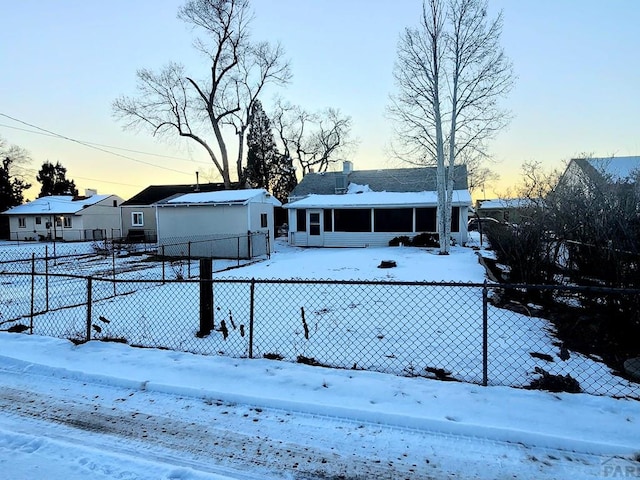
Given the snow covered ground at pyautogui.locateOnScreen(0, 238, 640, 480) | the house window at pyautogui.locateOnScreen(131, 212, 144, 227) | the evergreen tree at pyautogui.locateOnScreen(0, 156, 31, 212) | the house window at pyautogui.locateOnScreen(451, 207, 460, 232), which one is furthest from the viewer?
the evergreen tree at pyautogui.locateOnScreen(0, 156, 31, 212)

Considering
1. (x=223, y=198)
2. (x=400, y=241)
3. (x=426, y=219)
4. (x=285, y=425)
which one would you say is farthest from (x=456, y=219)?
(x=285, y=425)

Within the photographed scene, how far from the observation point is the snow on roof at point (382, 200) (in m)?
20.5

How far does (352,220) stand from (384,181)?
557cm

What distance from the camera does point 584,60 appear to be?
11508mm

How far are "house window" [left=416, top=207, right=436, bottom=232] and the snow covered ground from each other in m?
17.9

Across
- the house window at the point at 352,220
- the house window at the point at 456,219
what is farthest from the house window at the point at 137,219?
the house window at the point at 456,219

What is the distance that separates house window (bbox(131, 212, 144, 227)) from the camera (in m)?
32.9

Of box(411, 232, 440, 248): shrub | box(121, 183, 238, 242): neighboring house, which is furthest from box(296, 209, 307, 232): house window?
box(121, 183, 238, 242): neighboring house

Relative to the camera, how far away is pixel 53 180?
48281mm

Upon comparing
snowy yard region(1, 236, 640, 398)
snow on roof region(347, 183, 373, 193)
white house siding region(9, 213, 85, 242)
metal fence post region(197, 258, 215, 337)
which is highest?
snow on roof region(347, 183, 373, 193)

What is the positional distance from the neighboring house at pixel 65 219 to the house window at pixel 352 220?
75.0ft

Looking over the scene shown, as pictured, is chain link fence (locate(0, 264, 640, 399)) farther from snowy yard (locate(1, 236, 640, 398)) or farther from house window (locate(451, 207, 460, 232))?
house window (locate(451, 207, 460, 232))

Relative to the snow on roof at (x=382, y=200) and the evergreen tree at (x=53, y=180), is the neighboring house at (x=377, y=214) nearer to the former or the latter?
the snow on roof at (x=382, y=200)

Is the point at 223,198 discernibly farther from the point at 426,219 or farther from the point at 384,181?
the point at 384,181
